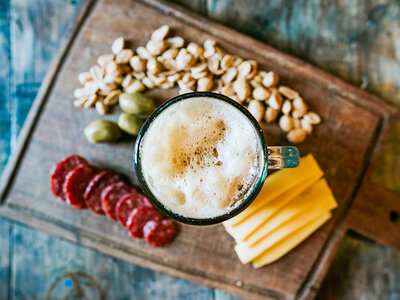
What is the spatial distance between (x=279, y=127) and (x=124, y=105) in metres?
0.41

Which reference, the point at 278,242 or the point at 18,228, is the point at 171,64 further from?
the point at 18,228

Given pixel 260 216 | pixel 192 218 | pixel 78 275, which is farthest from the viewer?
pixel 78 275

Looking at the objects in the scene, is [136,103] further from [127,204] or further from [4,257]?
[4,257]

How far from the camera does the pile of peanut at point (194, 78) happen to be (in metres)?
1.02

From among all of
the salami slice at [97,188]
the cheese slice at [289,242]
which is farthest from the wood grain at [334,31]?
the salami slice at [97,188]

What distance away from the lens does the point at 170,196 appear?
772 mm

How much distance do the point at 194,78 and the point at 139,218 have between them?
1.27 ft

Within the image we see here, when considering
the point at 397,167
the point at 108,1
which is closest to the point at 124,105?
the point at 108,1

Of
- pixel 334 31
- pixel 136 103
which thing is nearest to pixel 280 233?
pixel 136 103

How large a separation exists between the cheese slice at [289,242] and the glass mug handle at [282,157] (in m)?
0.29

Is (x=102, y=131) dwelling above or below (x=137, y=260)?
above

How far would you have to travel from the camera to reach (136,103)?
3.27 ft

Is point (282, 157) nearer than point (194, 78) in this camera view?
Yes

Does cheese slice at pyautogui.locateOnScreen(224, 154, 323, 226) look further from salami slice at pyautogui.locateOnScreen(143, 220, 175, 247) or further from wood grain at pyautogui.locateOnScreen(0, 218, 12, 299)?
wood grain at pyautogui.locateOnScreen(0, 218, 12, 299)
